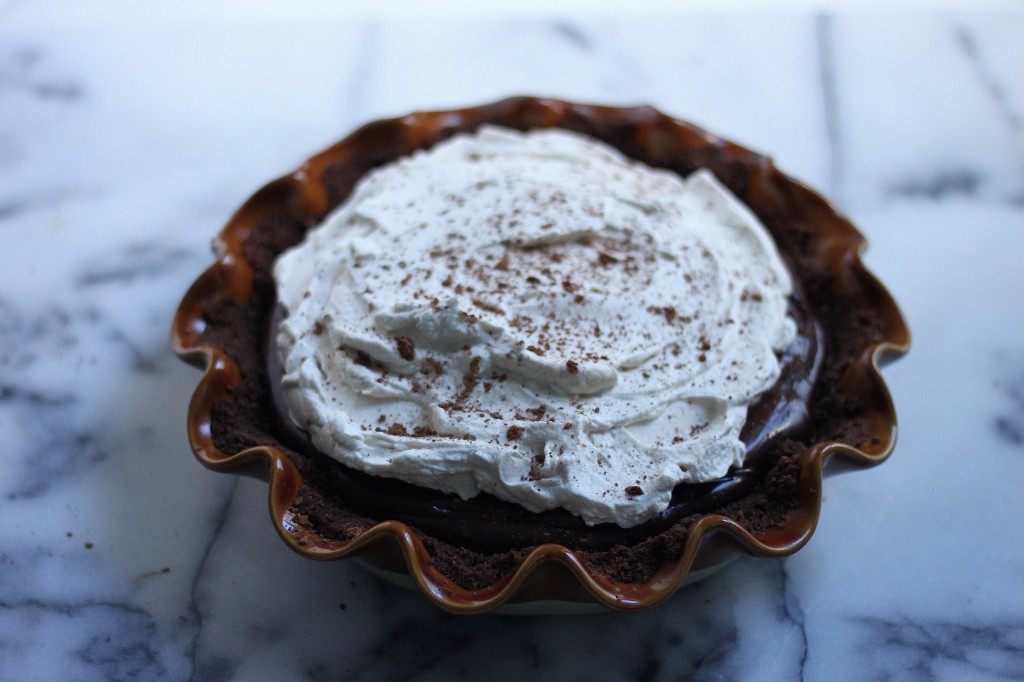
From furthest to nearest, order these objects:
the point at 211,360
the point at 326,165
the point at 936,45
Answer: the point at 936,45 → the point at 326,165 → the point at 211,360

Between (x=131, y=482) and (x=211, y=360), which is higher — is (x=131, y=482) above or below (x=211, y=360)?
below

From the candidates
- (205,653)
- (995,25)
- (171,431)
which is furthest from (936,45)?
(205,653)

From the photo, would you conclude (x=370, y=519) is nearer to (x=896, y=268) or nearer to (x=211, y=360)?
(x=211, y=360)

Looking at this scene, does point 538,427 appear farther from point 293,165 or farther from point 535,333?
point 293,165

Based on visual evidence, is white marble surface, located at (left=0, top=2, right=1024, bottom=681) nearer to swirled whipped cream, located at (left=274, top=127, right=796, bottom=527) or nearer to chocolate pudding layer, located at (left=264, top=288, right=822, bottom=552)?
chocolate pudding layer, located at (left=264, top=288, right=822, bottom=552)

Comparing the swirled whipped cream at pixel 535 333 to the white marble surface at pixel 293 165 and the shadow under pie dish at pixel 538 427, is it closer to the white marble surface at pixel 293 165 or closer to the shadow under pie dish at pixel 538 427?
the shadow under pie dish at pixel 538 427

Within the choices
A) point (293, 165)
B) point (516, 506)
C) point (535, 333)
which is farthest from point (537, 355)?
point (293, 165)

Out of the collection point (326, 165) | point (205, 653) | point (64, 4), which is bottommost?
point (205, 653)

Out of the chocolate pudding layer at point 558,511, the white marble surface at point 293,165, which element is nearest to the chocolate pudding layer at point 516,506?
the chocolate pudding layer at point 558,511
